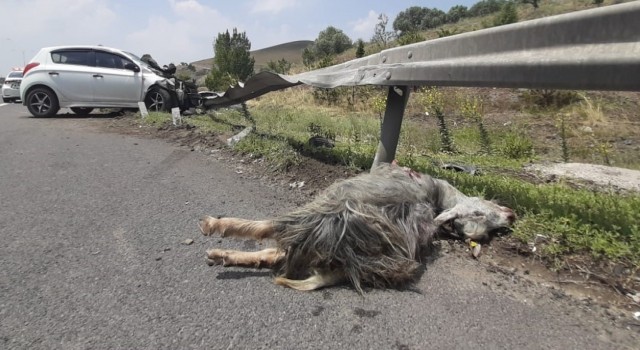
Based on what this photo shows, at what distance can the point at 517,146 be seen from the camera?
288 inches

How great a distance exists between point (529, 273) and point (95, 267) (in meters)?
2.66

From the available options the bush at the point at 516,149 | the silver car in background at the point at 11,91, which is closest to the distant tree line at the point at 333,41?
the silver car in background at the point at 11,91

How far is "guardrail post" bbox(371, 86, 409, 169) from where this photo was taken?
4.39 meters

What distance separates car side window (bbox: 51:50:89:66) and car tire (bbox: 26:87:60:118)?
857 mm

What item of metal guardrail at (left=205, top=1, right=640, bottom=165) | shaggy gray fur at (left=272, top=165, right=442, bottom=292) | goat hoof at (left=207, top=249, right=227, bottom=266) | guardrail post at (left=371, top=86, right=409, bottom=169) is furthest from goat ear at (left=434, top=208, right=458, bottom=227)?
goat hoof at (left=207, top=249, right=227, bottom=266)

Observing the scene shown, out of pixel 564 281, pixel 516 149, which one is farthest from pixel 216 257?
pixel 516 149

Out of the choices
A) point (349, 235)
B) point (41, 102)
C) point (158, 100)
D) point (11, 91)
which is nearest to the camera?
point (349, 235)

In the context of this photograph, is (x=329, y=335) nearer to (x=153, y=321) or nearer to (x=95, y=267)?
(x=153, y=321)

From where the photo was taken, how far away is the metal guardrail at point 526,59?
2.52 m

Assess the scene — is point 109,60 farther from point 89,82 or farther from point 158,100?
point 158,100

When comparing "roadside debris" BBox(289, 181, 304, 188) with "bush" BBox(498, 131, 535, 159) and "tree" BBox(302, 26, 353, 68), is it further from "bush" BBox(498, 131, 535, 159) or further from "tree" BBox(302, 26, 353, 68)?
"tree" BBox(302, 26, 353, 68)

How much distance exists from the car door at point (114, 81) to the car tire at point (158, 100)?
0.24m

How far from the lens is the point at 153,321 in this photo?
2.24 m

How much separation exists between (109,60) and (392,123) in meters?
10.0
